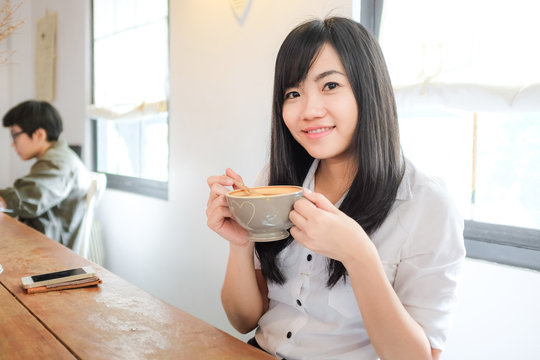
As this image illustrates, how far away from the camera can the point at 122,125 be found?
3.60 m

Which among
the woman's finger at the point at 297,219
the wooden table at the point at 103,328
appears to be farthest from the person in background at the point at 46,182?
the woman's finger at the point at 297,219

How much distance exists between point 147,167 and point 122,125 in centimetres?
53

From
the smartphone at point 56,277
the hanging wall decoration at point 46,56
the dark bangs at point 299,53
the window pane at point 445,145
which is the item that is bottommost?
the smartphone at point 56,277

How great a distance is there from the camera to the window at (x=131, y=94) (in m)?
3.07

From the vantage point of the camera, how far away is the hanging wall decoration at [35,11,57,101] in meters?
4.30

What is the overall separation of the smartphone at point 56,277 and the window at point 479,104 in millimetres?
1124

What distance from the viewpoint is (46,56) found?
4445 mm

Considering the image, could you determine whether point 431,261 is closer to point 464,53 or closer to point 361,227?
point 361,227

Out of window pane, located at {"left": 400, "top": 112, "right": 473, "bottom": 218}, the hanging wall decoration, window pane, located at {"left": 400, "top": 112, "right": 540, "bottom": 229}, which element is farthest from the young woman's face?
the hanging wall decoration

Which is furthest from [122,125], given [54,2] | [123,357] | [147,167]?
[123,357]

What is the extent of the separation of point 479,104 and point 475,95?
0.11 ft

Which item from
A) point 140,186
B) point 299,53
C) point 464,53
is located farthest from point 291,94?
point 140,186

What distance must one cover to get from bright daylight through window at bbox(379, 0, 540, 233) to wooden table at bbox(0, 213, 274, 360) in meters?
1.01

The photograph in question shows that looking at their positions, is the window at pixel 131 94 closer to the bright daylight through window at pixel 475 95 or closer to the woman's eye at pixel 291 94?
the bright daylight through window at pixel 475 95
